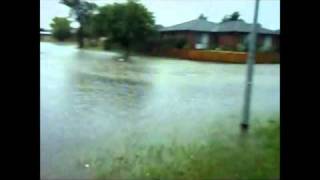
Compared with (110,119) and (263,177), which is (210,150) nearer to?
(263,177)

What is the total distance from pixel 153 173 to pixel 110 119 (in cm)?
25

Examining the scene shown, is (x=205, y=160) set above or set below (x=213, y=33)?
below

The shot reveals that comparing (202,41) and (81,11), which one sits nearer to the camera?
(81,11)

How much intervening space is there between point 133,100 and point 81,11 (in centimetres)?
37

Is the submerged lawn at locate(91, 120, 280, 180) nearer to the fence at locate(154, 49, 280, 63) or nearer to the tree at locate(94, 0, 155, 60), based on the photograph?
the fence at locate(154, 49, 280, 63)

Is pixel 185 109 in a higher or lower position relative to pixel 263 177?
higher

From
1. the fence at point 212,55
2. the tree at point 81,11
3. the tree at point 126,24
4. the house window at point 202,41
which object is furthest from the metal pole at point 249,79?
the tree at point 81,11

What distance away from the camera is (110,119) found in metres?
Answer: 1.46

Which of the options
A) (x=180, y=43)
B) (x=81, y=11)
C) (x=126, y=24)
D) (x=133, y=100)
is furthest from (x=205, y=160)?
(x=81, y=11)

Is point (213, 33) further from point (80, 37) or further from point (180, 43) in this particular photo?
point (80, 37)

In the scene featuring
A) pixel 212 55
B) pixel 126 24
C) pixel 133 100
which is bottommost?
pixel 133 100

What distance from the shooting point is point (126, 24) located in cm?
145
